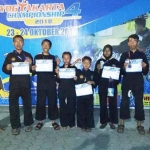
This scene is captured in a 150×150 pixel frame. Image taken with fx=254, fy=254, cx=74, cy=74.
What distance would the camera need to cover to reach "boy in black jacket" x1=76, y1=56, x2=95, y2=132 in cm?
493

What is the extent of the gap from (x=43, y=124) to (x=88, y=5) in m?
2.96

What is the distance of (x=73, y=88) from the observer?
197 inches

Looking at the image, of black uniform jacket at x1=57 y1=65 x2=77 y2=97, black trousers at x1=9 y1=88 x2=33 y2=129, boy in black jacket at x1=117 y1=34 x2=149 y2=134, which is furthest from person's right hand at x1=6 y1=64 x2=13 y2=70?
boy in black jacket at x1=117 y1=34 x2=149 y2=134

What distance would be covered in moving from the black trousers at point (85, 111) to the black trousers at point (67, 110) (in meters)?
0.12

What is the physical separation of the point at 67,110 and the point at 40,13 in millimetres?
2565

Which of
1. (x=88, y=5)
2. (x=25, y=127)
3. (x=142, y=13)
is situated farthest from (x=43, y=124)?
(x=142, y=13)

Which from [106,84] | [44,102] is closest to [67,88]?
[44,102]

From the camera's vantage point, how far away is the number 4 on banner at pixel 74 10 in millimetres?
6086

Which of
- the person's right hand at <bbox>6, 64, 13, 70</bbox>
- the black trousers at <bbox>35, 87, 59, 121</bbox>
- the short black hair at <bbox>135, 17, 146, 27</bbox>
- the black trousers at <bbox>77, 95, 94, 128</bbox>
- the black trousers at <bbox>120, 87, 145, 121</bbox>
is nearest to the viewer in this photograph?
the person's right hand at <bbox>6, 64, 13, 70</bbox>

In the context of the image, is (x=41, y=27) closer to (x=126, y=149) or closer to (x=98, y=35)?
(x=98, y=35)

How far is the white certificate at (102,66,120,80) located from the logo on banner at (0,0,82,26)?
1.82m

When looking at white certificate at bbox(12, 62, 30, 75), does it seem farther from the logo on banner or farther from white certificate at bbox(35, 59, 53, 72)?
the logo on banner

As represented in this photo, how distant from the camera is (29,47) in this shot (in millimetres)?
6375

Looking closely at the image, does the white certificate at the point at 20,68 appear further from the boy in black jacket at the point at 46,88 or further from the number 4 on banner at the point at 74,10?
the number 4 on banner at the point at 74,10
